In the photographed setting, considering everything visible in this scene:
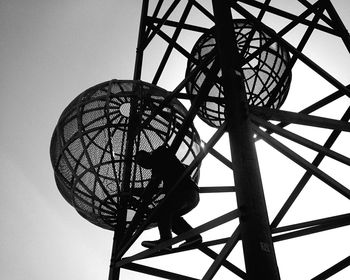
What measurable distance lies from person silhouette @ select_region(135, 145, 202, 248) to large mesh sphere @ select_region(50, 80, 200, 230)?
0.29 metres

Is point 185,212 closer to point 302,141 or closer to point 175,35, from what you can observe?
point 302,141

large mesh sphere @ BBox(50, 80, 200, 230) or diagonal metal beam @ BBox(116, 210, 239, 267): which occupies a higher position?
large mesh sphere @ BBox(50, 80, 200, 230)

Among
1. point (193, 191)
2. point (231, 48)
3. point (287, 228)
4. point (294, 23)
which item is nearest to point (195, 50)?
point (294, 23)

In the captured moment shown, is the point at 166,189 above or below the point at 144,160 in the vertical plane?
below

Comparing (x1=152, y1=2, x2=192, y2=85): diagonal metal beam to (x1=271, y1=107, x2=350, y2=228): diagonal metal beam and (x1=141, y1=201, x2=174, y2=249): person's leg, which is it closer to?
(x1=141, y1=201, x2=174, y2=249): person's leg

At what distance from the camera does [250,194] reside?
120 inches

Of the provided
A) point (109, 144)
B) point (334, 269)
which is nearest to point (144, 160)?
point (109, 144)

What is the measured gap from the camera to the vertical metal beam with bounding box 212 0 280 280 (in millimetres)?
2760

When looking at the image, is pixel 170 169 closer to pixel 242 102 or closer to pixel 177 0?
pixel 242 102

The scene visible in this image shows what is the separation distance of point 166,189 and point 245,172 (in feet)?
5.83

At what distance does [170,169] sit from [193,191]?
1.35 feet


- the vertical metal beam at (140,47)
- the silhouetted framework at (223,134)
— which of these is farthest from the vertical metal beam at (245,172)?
the vertical metal beam at (140,47)

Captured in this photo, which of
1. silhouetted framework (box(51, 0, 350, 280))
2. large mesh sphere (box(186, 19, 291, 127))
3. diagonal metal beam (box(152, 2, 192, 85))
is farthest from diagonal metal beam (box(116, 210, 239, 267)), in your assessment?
diagonal metal beam (box(152, 2, 192, 85))

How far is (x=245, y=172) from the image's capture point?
10.4ft
